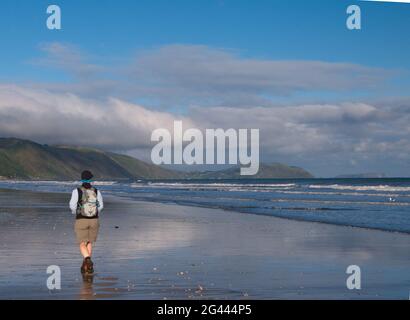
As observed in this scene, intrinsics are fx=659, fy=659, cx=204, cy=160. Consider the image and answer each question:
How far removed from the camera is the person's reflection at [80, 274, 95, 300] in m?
10.9

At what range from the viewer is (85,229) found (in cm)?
1352

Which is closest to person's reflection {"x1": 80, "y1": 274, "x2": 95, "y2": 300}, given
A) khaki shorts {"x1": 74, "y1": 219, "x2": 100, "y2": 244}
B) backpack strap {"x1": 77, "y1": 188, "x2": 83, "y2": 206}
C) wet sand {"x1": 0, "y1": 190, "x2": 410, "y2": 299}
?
wet sand {"x1": 0, "y1": 190, "x2": 410, "y2": 299}

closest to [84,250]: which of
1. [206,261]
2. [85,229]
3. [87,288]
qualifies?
[85,229]

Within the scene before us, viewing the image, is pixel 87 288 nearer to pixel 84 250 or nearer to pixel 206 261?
pixel 84 250

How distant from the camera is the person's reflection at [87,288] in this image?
35.9 feet

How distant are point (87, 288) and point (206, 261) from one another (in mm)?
4279

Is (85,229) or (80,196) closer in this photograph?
(80,196)

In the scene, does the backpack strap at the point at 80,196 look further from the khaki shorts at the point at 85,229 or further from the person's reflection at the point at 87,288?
the person's reflection at the point at 87,288

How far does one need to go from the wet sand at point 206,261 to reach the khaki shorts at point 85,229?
27.9 inches

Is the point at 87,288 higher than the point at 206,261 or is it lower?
lower

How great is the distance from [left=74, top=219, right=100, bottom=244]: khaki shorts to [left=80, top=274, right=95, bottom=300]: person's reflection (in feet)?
2.96

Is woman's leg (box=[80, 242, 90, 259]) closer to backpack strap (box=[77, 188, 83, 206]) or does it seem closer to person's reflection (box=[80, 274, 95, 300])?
person's reflection (box=[80, 274, 95, 300])

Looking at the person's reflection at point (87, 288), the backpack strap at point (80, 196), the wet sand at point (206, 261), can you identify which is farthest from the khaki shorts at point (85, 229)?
the person's reflection at point (87, 288)
